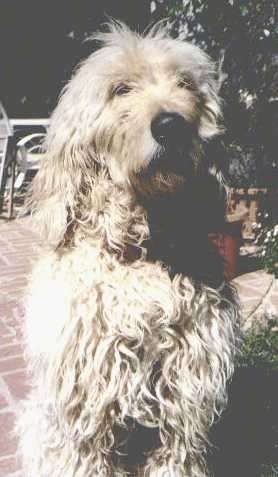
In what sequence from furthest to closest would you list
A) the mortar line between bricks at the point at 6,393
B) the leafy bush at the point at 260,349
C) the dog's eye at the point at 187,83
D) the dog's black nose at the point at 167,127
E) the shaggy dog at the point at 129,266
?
the leafy bush at the point at 260,349 → the mortar line between bricks at the point at 6,393 → the dog's eye at the point at 187,83 → the shaggy dog at the point at 129,266 → the dog's black nose at the point at 167,127

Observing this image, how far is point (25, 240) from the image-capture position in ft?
20.8

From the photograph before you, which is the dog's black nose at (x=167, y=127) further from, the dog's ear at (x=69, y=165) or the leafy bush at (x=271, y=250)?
the leafy bush at (x=271, y=250)

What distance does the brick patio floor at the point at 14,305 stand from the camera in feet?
9.37

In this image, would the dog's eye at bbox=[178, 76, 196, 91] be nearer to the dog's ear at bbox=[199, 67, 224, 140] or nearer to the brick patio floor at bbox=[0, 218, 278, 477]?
the dog's ear at bbox=[199, 67, 224, 140]

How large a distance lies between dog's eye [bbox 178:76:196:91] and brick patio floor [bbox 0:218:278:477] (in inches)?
34.0

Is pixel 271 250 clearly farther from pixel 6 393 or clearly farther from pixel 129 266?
pixel 6 393

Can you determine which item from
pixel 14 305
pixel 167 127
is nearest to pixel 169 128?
pixel 167 127

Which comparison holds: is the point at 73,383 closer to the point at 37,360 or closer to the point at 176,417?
the point at 37,360

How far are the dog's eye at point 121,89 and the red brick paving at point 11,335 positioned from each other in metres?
0.83

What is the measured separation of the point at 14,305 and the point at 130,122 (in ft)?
8.65

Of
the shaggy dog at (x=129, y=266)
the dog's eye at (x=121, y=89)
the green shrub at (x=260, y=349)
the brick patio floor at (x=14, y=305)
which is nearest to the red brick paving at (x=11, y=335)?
the brick patio floor at (x=14, y=305)

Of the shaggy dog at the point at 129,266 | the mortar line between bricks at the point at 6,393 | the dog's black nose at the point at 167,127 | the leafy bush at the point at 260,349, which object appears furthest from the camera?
the leafy bush at the point at 260,349

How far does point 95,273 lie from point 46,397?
0.55 metres

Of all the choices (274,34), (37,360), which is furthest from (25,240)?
(37,360)
